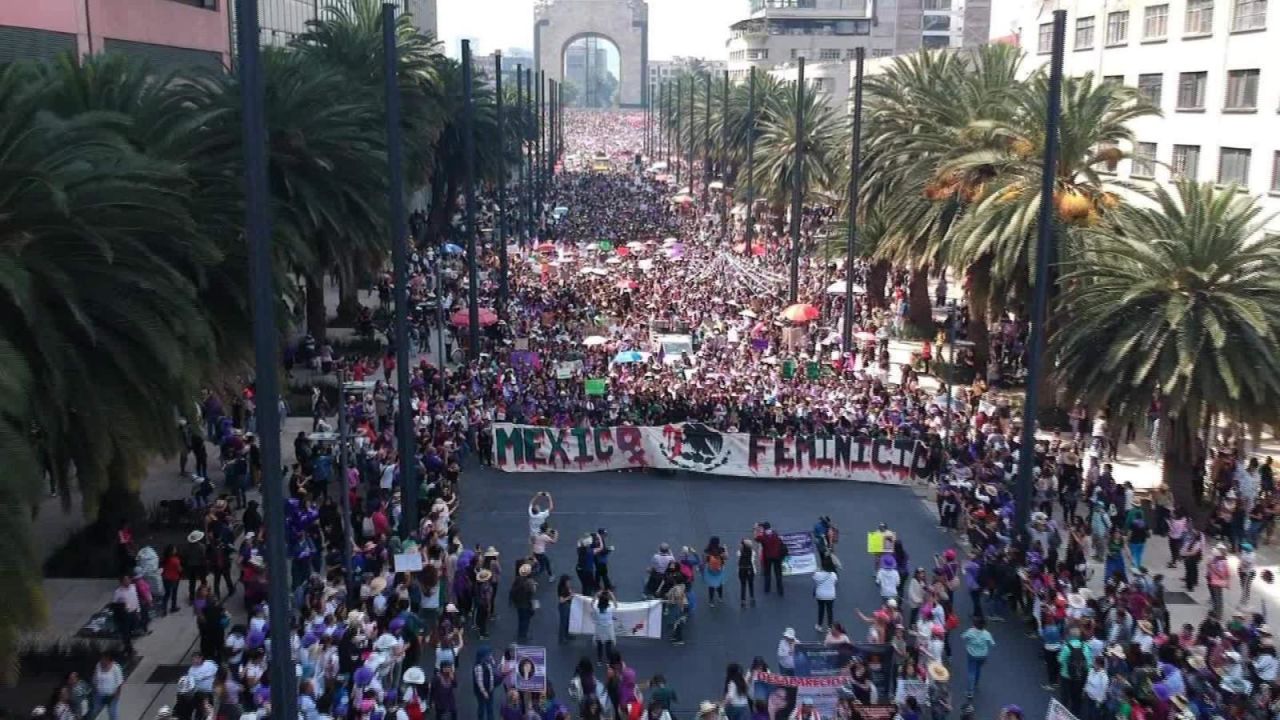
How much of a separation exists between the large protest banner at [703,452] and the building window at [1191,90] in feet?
60.6

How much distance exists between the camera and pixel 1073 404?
2580 centimetres

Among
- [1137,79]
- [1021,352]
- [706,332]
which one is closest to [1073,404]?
[1021,352]

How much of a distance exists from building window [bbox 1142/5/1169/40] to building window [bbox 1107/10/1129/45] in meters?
1.57

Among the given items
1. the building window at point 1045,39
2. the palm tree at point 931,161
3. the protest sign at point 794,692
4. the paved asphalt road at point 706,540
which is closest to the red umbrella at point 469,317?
the palm tree at point 931,161

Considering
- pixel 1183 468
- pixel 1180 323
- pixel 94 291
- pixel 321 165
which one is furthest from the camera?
pixel 321 165

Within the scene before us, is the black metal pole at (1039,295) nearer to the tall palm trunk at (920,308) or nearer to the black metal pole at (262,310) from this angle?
the black metal pole at (262,310)

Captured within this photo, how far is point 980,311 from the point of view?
111 ft

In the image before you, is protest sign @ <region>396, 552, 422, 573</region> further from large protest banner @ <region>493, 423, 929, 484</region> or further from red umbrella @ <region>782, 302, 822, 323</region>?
red umbrella @ <region>782, 302, 822, 323</region>

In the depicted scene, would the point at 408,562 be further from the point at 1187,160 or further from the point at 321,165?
the point at 1187,160

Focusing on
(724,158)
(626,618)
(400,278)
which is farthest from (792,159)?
(626,618)

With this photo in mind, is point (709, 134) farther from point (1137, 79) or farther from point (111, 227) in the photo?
point (111, 227)

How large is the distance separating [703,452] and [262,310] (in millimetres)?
16702

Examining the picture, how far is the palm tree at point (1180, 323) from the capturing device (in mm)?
23297

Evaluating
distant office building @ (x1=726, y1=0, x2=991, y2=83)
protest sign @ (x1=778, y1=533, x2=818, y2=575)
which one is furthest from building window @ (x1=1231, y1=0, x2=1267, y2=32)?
distant office building @ (x1=726, y1=0, x2=991, y2=83)
